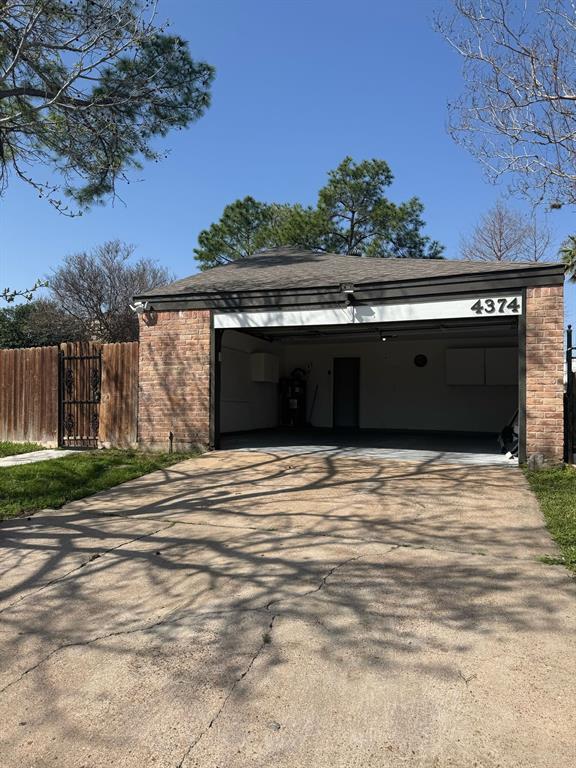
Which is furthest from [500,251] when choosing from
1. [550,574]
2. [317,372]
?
[550,574]

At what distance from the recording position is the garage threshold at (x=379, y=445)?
989cm

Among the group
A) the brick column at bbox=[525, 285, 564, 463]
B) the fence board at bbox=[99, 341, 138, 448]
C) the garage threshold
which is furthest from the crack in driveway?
the fence board at bbox=[99, 341, 138, 448]

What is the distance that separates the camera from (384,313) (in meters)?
9.43

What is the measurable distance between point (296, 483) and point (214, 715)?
204 inches

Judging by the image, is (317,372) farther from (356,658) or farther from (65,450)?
(356,658)

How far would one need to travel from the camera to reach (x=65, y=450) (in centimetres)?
1084

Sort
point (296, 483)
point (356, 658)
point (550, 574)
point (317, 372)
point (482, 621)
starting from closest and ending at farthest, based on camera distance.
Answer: point (356, 658) < point (482, 621) < point (550, 574) < point (296, 483) < point (317, 372)

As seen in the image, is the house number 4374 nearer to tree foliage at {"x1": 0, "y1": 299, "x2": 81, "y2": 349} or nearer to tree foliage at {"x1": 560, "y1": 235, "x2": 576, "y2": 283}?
tree foliage at {"x1": 560, "y1": 235, "x2": 576, "y2": 283}

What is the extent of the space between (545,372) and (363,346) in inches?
325

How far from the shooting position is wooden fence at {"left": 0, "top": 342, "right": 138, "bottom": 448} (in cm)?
Answer: 1080

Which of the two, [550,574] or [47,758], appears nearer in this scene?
[47,758]

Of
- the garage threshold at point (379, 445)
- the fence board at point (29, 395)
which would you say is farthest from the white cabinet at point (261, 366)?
A: the fence board at point (29, 395)

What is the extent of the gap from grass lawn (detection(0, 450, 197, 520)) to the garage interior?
342 centimetres

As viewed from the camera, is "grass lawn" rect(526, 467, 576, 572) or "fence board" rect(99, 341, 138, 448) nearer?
"grass lawn" rect(526, 467, 576, 572)
